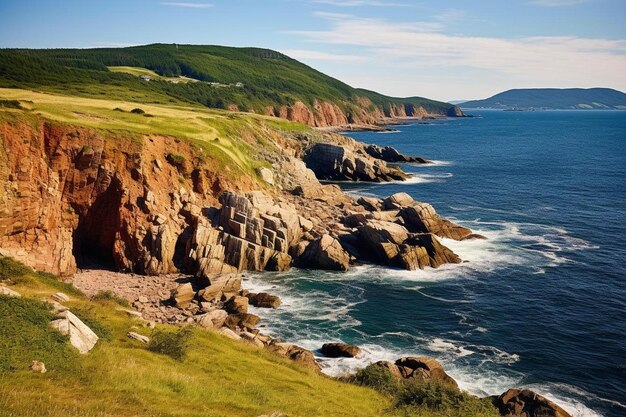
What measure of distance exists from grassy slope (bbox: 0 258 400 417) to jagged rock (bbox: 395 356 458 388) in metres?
7.22

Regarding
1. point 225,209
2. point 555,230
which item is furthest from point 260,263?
point 555,230

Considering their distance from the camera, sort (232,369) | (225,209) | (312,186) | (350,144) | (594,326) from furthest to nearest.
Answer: (350,144), (312,186), (225,209), (594,326), (232,369)

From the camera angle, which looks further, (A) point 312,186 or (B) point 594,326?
(A) point 312,186

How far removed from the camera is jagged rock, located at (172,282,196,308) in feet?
163

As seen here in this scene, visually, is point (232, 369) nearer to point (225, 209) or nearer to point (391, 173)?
point (225, 209)

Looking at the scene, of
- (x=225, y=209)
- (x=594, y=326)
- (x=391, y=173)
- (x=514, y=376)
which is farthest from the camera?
(x=391, y=173)

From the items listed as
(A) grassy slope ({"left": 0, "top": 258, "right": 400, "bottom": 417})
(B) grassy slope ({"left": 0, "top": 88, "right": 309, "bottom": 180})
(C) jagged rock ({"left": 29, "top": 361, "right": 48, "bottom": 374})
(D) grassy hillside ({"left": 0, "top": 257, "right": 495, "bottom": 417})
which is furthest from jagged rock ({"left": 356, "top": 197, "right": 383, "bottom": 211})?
(C) jagged rock ({"left": 29, "top": 361, "right": 48, "bottom": 374})

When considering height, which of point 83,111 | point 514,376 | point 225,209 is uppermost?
point 83,111

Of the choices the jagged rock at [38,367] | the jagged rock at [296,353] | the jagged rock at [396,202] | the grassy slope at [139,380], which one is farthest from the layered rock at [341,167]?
the jagged rock at [38,367]

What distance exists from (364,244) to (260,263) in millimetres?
15146

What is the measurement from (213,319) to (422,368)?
19.3 metres

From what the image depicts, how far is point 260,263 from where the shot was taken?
204 ft

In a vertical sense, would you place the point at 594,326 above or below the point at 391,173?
below

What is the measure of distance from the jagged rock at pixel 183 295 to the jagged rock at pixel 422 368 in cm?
2253
